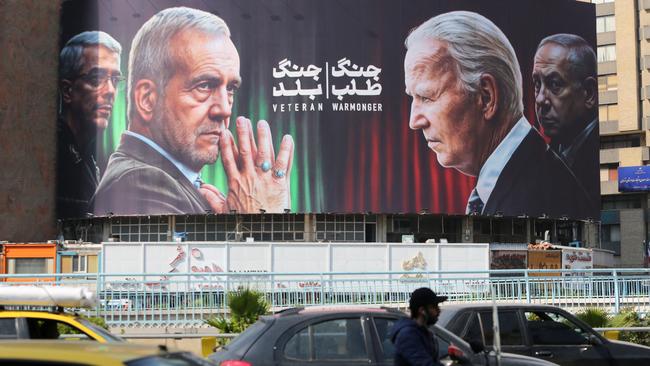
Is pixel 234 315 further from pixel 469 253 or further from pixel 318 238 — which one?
pixel 318 238

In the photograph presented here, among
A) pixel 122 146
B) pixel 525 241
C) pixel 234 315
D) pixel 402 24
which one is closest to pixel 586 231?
pixel 525 241

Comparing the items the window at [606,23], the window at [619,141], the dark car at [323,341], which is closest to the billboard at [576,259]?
the window at [619,141]

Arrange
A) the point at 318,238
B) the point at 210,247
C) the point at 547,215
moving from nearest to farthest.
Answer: the point at 210,247, the point at 318,238, the point at 547,215

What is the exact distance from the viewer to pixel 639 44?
227 feet

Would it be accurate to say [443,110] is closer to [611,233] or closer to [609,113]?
[609,113]

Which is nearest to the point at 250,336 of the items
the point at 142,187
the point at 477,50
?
the point at 142,187

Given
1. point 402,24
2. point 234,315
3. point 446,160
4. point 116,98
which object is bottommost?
point 234,315

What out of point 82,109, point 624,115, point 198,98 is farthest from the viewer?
point 624,115

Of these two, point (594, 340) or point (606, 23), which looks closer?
point (594, 340)

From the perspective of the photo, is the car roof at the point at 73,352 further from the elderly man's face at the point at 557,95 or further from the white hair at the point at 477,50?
the elderly man's face at the point at 557,95

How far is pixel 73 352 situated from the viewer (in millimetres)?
5852

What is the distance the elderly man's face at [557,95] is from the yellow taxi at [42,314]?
132 feet

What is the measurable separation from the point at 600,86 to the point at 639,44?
3.90m

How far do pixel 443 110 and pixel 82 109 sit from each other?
17372 mm
